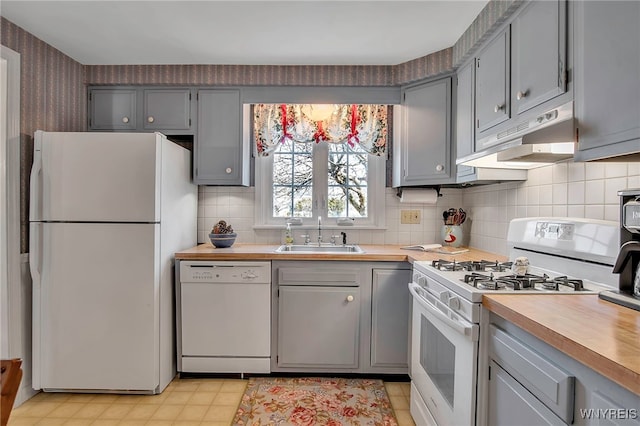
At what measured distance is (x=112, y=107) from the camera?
2.57 meters

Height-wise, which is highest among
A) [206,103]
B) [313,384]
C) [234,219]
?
[206,103]

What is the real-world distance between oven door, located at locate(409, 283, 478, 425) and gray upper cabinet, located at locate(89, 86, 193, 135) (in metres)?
2.09

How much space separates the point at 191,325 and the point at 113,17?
1952mm

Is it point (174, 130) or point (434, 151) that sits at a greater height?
point (174, 130)

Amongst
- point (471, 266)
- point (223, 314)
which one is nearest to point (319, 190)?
point (223, 314)

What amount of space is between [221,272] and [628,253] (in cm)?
206

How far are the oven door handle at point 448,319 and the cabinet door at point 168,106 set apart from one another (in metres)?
2.09

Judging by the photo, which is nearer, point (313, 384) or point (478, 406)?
point (478, 406)

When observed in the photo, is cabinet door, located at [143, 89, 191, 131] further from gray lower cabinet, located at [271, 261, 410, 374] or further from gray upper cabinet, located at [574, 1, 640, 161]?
gray upper cabinet, located at [574, 1, 640, 161]

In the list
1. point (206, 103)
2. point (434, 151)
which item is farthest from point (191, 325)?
point (434, 151)

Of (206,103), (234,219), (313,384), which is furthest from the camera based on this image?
(234,219)

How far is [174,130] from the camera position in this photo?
2576 millimetres

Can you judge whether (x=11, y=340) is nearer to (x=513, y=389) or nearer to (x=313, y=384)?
(x=313, y=384)

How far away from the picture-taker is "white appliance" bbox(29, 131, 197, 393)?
2.04m
